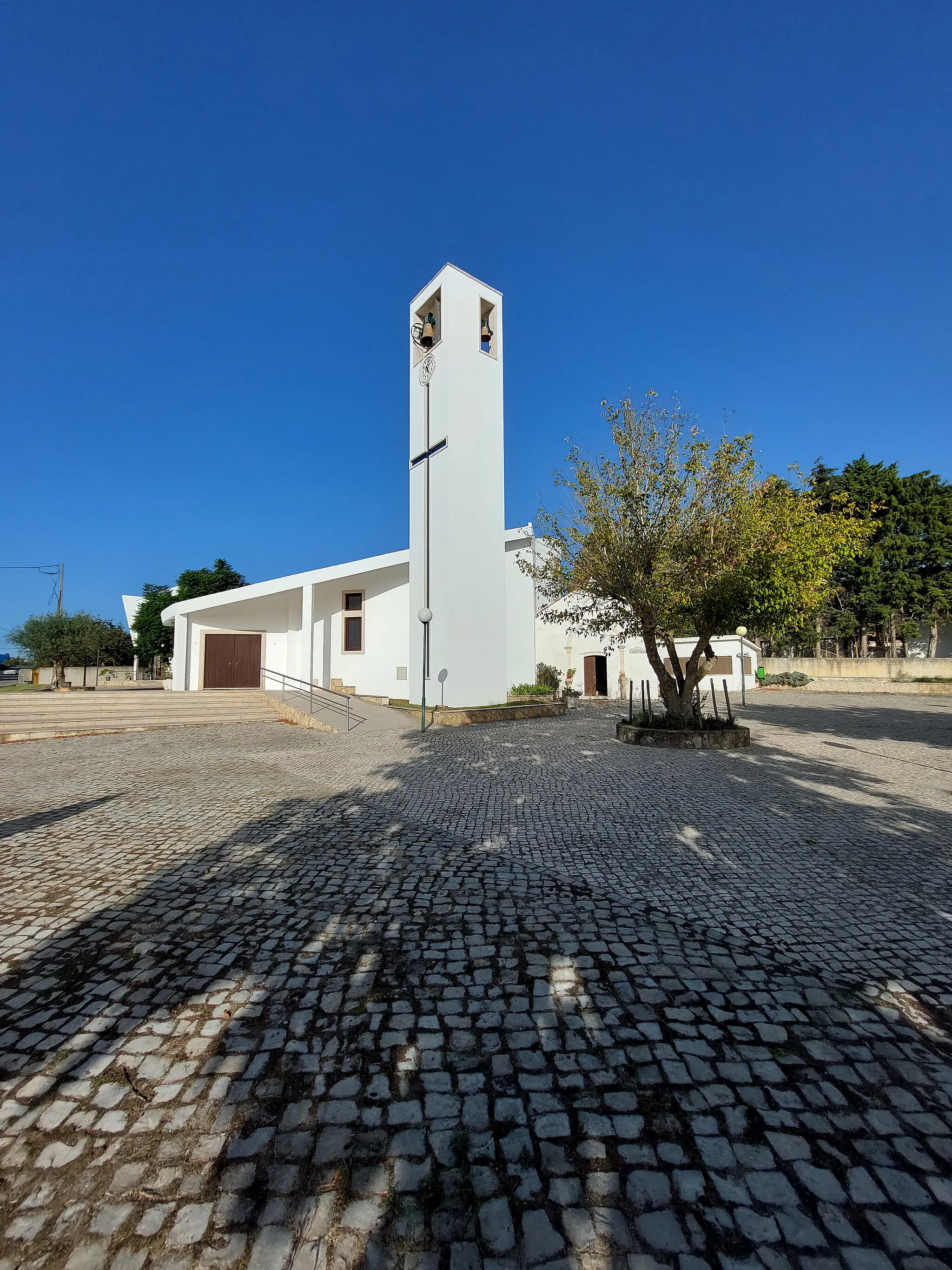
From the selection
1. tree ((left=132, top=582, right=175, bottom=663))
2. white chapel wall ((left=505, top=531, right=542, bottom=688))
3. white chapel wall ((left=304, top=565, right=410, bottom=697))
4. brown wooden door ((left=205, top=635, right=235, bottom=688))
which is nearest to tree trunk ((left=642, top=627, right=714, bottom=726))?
white chapel wall ((left=304, top=565, right=410, bottom=697))

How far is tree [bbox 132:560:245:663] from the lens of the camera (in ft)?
119

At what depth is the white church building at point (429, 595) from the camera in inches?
687

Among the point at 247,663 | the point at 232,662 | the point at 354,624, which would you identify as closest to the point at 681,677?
the point at 354,624

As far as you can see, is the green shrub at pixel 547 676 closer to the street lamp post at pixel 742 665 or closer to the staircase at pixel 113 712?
the street lamp post at pixel 742 665

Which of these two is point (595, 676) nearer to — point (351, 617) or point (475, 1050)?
point (351, 617)

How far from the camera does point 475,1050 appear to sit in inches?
→ 97.0

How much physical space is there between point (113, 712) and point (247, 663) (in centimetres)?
693

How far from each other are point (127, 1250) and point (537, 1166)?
1215mm

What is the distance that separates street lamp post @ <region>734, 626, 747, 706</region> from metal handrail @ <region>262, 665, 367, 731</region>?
352 inches

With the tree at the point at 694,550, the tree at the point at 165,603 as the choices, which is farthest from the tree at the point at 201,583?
the tree at the point at 694,550

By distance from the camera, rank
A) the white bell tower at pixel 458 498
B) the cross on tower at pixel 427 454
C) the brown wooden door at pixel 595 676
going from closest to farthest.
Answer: the white bell tower at pixel 458 498 < the cross on tower at pixel 427 454 < the brown wooden door at pixel 595 676

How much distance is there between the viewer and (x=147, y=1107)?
217 cm

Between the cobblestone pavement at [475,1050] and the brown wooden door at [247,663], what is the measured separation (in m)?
16.3

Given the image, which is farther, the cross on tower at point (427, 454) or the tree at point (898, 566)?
the tree at point (898, 566)
